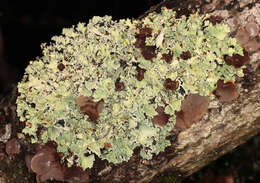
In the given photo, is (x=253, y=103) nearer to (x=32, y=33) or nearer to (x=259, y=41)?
(x=259, y=41)

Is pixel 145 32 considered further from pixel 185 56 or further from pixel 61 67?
pixel 61 67

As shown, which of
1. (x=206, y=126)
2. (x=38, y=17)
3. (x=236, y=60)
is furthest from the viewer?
(x=38, y=17)

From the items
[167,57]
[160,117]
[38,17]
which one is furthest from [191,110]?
[38,17]

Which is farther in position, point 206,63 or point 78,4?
point 78,4

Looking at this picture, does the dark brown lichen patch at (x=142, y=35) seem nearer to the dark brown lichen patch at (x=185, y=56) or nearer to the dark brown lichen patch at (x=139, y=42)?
the dark brown lichen patch at (x=139, y=42)

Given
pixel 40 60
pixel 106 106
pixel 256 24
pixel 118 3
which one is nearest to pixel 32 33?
pixel 118 3

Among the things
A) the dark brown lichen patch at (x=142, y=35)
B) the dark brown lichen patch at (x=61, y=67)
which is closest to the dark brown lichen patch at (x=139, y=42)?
the dark brown lichen patch at (x=142, y=35)
